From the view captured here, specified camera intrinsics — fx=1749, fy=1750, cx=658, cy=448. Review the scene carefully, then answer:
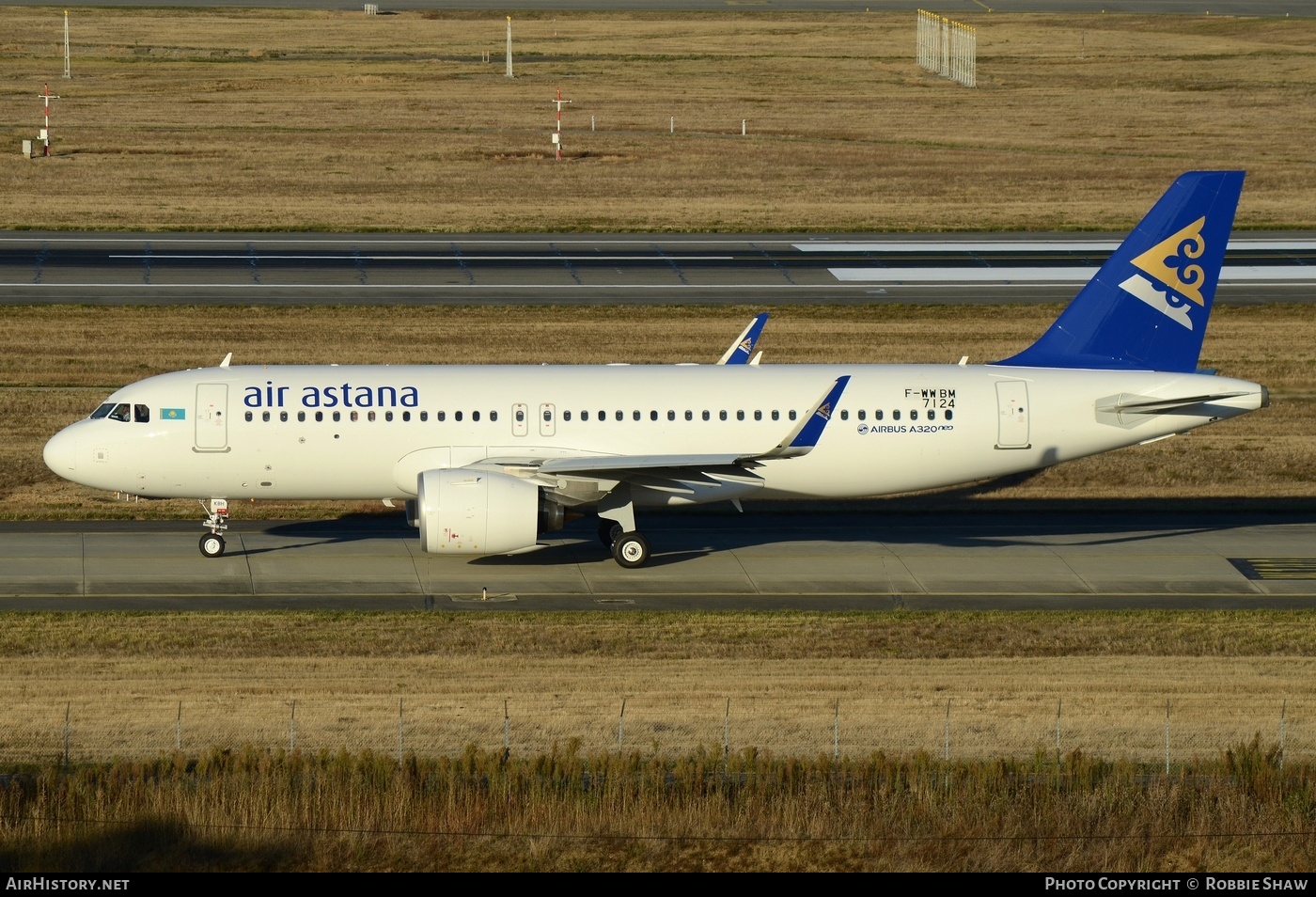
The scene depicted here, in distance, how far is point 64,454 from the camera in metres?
37.7

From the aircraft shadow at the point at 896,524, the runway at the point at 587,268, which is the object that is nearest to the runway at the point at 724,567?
the aircraft shadow at the point at 896,524

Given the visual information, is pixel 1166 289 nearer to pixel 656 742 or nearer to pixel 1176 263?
pixel 1176 263

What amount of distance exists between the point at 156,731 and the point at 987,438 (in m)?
19.7

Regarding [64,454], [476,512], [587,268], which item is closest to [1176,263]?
[476,512]

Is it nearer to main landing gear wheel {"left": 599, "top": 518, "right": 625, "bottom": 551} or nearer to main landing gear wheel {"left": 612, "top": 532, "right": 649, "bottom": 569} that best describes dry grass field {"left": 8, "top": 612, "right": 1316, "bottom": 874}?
main landing gear wheel {"left": 612, "top": 532, "right": 649, "bottom": 569}

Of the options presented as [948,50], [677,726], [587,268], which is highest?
[948,50]

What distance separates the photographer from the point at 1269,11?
156 m

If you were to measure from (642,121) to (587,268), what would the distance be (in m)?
36.8

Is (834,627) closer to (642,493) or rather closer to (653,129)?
(642,493)

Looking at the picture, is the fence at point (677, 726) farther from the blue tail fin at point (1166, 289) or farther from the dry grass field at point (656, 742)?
the blue tail fin at point (1166, 289)

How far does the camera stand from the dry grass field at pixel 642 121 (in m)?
79.4

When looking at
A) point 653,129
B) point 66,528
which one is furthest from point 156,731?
point 653,129

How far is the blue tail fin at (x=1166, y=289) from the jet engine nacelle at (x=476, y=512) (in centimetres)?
1222

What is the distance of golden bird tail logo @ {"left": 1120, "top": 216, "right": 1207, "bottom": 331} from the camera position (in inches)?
1561
